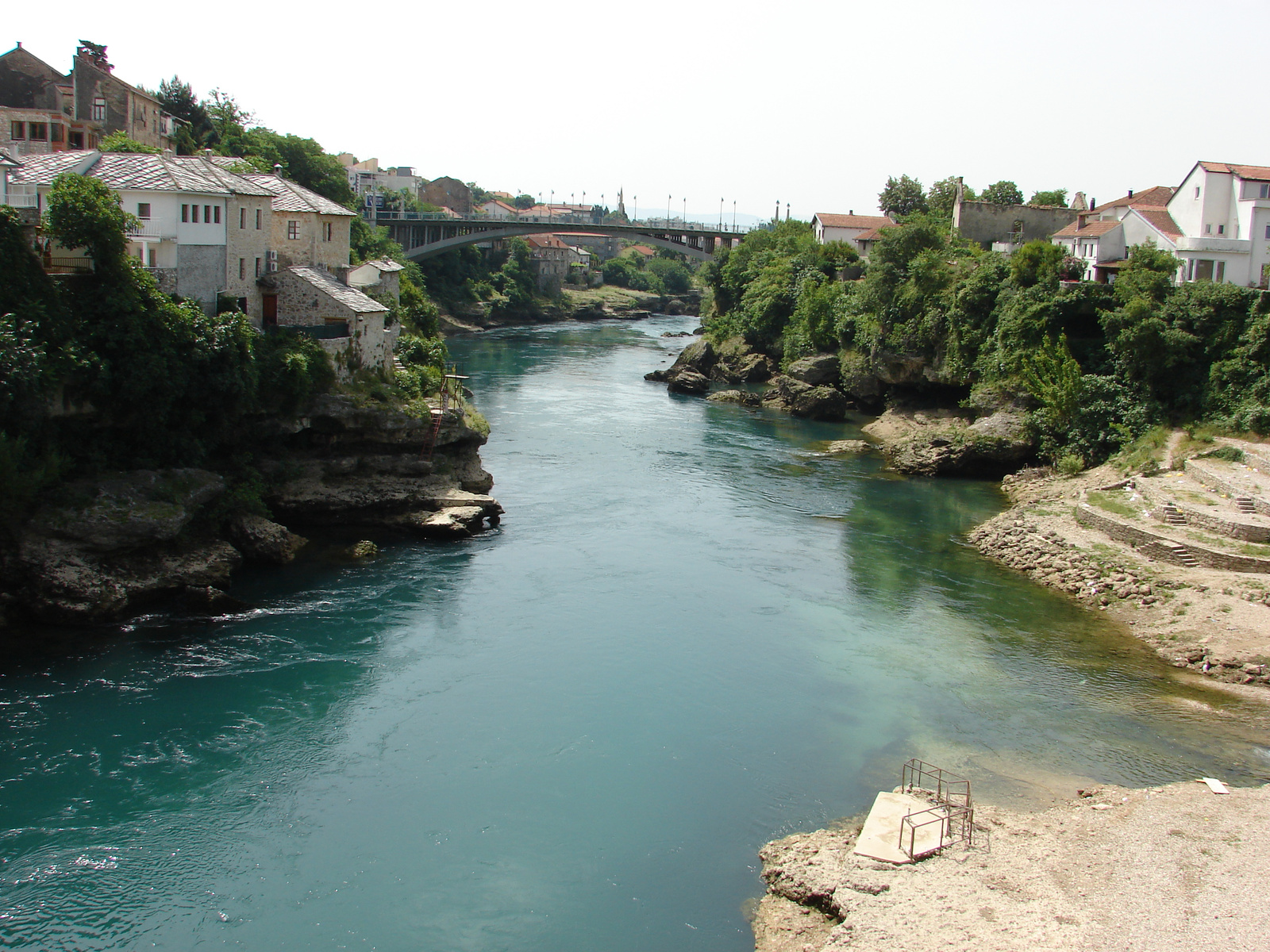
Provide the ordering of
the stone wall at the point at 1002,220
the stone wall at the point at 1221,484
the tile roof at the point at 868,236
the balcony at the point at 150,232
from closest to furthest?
the balcony at the point at 150,232 → the stone wall at the point at 1221,484 → the stone wall at the point at 1002,220 → the tile roof at the point at 868,236

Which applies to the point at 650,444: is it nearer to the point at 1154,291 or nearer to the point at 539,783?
the point at 1154,291

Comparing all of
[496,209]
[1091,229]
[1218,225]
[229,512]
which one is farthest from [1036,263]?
→ [496,209]

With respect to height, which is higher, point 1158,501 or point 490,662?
point 1158,501

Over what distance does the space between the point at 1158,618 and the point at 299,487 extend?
85.0 feet

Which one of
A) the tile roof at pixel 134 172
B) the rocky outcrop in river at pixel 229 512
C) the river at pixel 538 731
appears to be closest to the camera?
the river at pixel 538 731

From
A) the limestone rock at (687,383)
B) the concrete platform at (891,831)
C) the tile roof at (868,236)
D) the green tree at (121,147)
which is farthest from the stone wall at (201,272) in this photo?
the tile roof at (868,236)

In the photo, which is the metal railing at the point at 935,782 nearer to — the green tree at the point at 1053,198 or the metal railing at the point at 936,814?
the metal railing at the point at 936,814

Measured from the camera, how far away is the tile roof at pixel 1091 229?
50188mm

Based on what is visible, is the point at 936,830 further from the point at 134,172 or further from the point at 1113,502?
the point at 134,172

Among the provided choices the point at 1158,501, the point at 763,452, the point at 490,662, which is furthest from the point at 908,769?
the point at 763,452

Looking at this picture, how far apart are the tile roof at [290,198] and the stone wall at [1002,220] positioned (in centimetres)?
4177

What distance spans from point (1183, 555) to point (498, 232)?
2760 inches

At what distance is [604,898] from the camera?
17.0 meters

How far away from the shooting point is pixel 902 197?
299 feet
